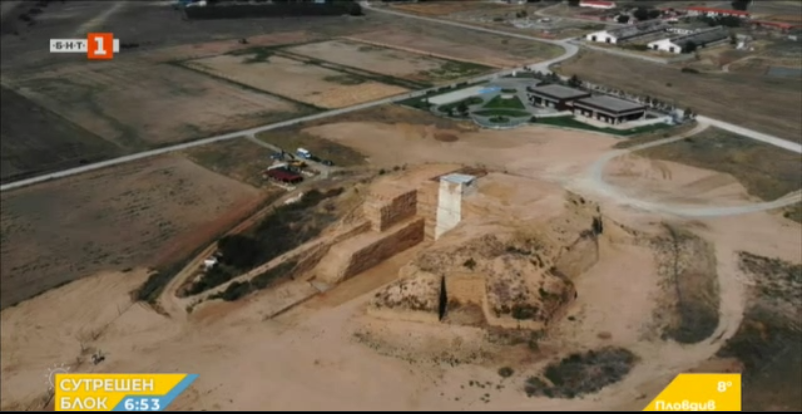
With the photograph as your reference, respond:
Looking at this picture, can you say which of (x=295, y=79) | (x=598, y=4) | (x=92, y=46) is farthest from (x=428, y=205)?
(x=598, y=4)

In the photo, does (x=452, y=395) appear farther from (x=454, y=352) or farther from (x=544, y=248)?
(x=544, y=248)

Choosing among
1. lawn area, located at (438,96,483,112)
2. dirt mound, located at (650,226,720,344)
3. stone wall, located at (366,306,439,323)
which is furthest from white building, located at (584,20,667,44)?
stone wall, located at (366,306,439,323)

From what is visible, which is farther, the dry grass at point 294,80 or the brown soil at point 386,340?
the dry grass at point 294,80

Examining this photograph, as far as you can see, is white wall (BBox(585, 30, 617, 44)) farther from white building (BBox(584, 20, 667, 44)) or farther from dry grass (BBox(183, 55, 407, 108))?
dry grass (BBox(183, 55, 407, 108))

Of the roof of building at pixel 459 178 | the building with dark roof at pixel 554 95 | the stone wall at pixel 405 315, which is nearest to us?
the stone wall at pixel 405 315

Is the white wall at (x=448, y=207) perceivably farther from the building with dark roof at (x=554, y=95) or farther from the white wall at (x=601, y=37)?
the white wall at (x=601, y=37)

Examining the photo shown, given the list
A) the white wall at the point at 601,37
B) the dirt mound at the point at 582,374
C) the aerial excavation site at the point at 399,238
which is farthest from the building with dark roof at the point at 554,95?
the dirt mound at the point at 582,374

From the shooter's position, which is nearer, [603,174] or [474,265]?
[474,265]

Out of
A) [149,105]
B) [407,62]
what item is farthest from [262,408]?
[407,62]
